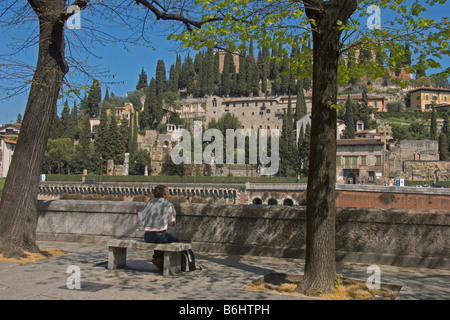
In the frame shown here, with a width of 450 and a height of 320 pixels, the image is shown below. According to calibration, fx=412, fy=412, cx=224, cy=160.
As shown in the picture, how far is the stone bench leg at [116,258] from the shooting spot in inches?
231

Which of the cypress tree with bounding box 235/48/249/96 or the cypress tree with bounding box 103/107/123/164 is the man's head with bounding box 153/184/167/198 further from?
the cypress tree with bounding box 235/48/249/96

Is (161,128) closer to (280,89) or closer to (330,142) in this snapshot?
(280,89)

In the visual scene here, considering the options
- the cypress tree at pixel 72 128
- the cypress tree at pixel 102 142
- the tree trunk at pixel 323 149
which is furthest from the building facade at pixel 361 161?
the tree trunk at pixel 323 149

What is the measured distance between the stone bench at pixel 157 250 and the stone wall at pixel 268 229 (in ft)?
6.85

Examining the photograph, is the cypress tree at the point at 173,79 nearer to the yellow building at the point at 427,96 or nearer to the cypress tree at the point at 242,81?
the cypress tree at the point at 242,81

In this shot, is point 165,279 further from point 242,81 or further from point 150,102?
point 242,81

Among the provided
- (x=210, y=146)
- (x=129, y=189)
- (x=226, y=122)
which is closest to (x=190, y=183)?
(x=129, y=189)

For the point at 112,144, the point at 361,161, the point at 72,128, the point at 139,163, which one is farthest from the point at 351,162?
the point at 72,128

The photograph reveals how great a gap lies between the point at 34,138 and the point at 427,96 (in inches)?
4923

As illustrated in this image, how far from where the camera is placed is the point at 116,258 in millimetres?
5988

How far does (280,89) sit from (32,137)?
119m

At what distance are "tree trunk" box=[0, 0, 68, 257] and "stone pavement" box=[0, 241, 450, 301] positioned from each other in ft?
2.61

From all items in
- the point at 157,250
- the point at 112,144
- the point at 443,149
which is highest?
the point at 112,144

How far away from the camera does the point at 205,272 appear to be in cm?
596
